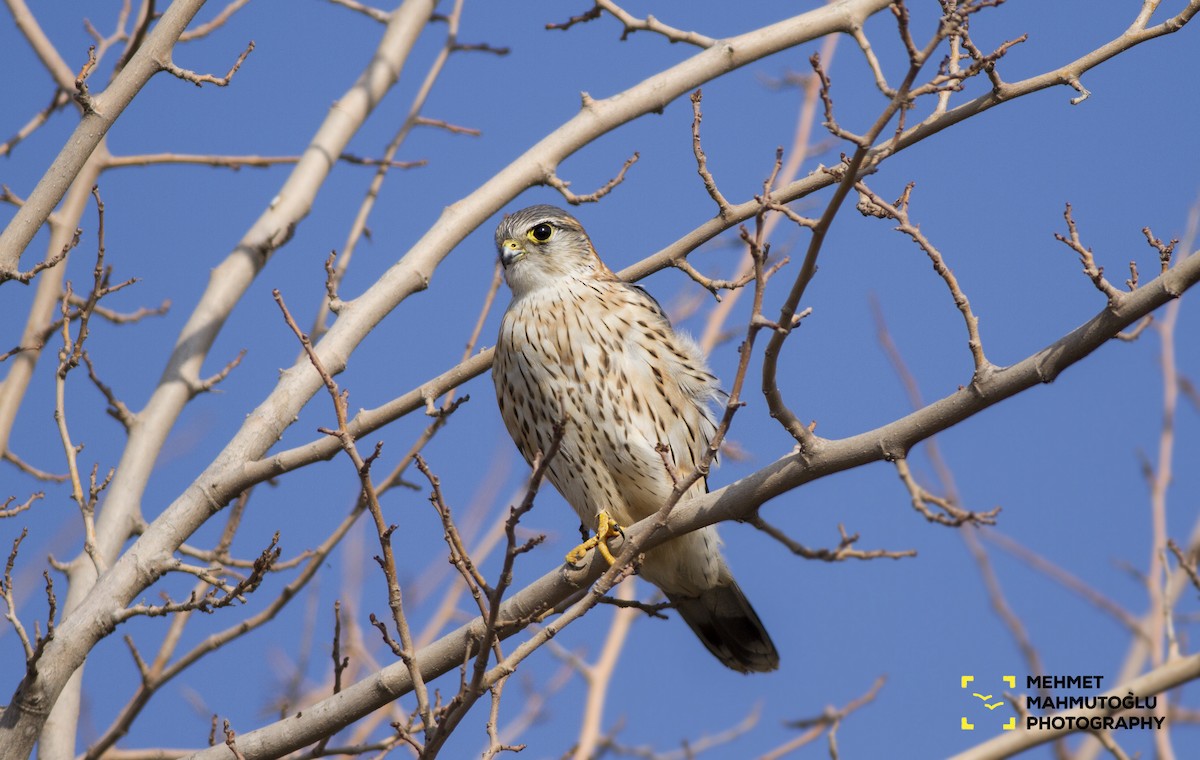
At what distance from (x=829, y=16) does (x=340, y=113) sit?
1782 mm

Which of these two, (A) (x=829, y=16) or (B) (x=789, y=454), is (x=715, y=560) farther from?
(A) (x=829, y=16)

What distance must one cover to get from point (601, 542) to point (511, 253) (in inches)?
52.2

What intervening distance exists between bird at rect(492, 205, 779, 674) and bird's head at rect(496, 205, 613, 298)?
1 cm

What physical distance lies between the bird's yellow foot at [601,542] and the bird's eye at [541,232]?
1.21 meters

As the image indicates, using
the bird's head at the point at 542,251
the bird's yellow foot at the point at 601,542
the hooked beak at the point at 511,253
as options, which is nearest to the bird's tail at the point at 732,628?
the bird's yellow foot at the point at 601,542

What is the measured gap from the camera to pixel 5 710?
3.04 meters

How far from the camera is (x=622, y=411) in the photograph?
3.96 m

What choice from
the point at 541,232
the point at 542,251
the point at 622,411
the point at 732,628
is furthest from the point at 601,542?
the point at 541,232

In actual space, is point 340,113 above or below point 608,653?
above

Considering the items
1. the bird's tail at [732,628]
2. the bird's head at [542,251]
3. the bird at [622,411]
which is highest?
the bird's head at [542,251]

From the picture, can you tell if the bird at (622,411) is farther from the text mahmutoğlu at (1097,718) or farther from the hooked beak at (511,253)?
the text mahmutoğlu at (1097,718)

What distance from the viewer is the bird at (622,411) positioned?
397 centimetres

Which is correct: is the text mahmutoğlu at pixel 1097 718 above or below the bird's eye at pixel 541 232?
→ below

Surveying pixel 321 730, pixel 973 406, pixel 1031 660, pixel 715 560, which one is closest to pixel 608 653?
pixel 715 560
